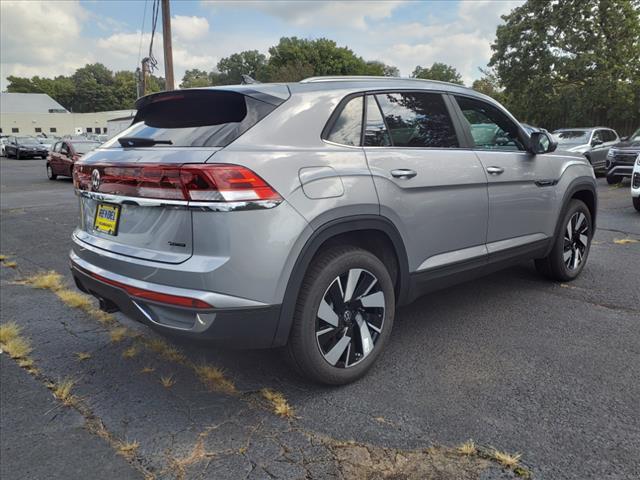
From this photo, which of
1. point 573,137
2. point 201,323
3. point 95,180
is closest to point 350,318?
point 201,323

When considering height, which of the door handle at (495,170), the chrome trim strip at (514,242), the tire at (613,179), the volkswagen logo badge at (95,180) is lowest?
the chrome trim strip at (514,242)

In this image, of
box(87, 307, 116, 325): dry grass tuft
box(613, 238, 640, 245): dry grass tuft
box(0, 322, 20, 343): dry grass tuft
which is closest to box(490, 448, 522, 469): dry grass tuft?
box(87, 307, 116, 325): dry grass tuft

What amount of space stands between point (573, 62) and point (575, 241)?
80.2ft

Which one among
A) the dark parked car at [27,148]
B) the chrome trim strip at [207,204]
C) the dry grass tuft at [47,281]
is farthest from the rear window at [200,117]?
the dark parked car at [27,148]

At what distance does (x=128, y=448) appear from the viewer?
246cm

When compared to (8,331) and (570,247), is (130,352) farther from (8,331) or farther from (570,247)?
(570,247)

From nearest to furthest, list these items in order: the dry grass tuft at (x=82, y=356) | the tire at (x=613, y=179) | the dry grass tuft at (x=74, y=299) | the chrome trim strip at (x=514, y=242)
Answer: the dry grass tuft at (x=82, y=356) < the chrome trim strip at (x=514, y=242) < the dry grass tuft at (x=74, y=299) < the tire at (x=613, y=179)

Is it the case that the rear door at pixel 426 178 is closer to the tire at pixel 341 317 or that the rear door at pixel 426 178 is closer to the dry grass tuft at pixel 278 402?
the tire at pixel 341 317

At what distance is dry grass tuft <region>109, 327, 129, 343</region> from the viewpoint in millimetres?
3772

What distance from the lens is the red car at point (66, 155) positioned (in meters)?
16.9

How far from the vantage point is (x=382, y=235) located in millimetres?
3076

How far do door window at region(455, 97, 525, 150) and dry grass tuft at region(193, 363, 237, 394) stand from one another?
2.42m

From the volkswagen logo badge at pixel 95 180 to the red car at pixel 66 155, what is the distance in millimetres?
15167

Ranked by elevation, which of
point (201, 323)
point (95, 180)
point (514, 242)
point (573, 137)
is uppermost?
point (573, 137)
